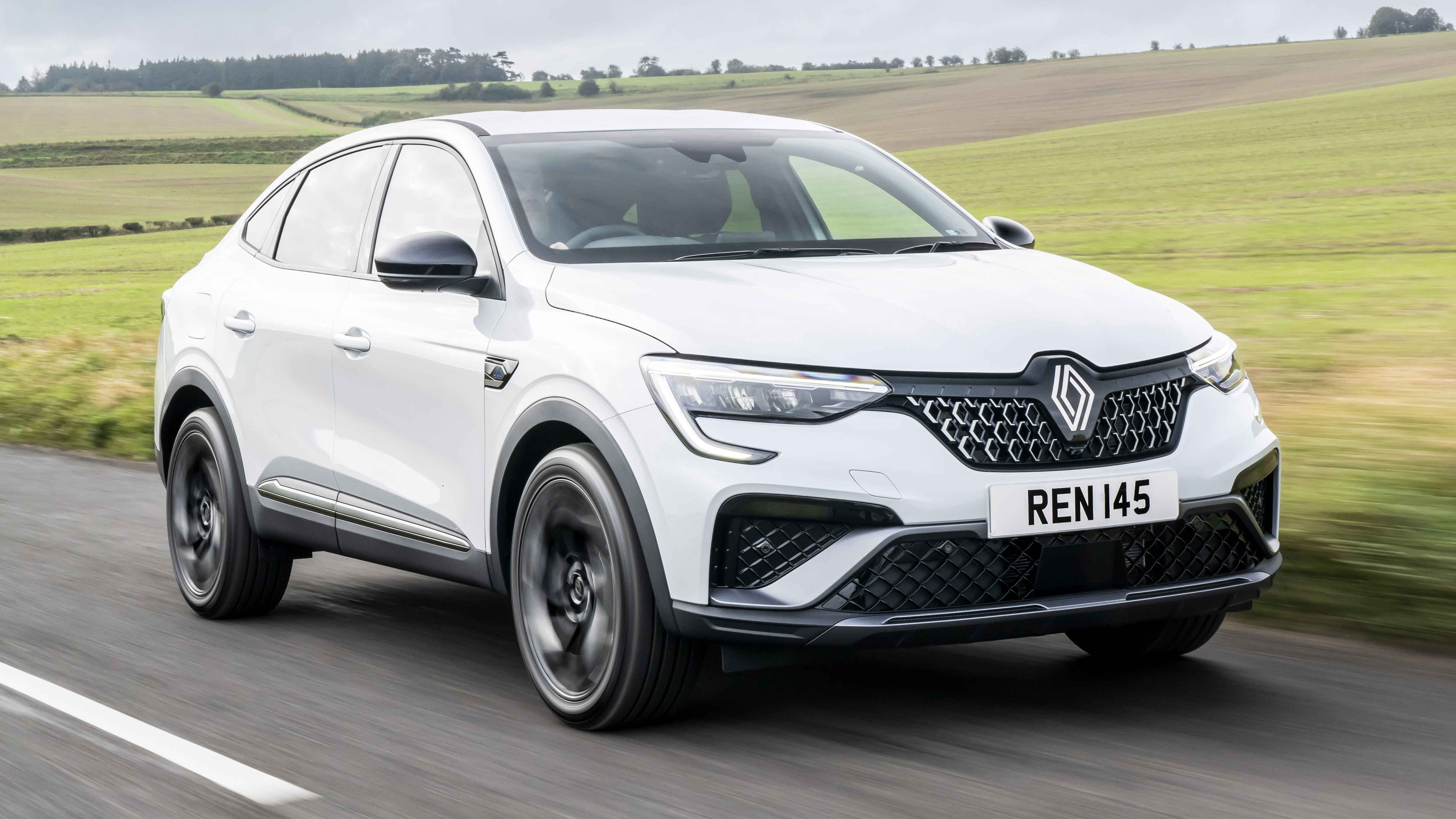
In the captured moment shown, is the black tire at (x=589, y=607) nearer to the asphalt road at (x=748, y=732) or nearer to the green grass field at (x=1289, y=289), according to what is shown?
the asphalt road at (x=748, y=732)

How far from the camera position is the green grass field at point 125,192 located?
56188mm

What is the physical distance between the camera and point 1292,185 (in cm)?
2973

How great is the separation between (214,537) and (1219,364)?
12.0 feet

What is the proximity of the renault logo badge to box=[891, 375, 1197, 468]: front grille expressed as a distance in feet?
0.12

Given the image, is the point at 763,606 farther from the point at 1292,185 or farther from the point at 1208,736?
the point at 1292,185

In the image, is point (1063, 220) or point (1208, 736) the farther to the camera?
point (1063, 220)

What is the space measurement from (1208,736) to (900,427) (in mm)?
1161

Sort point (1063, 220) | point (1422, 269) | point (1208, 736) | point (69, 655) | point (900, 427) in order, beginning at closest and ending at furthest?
point (900, 427) < point (1208, 736) < point (69, 655) < point (1422, 269) < point (1063, 220)

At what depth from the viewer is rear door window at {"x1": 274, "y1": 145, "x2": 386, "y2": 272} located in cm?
561

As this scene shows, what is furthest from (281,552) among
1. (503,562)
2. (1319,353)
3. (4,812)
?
(1319,353)

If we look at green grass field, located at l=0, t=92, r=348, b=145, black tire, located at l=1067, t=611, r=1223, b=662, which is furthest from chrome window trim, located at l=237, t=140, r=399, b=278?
green grass field, located at l=0, t=92, r=348, b=145

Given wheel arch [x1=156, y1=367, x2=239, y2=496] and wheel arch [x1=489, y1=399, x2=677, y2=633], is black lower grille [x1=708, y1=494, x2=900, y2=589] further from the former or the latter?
wheel arch [x1=156, y1=367, x2=239, y2=496]

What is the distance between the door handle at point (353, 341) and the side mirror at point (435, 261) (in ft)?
1.41

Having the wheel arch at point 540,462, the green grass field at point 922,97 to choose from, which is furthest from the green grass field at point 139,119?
the wheel arch at point 540,462
